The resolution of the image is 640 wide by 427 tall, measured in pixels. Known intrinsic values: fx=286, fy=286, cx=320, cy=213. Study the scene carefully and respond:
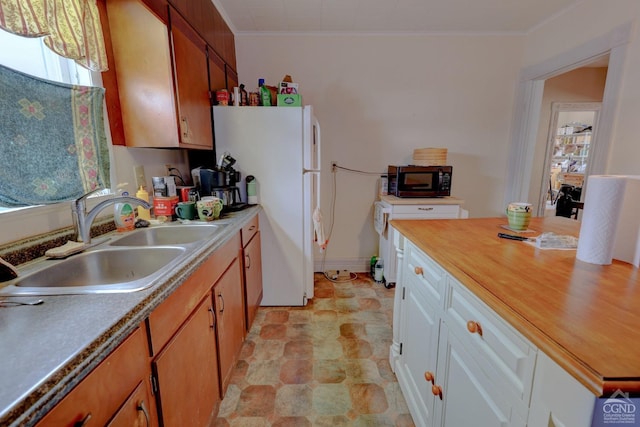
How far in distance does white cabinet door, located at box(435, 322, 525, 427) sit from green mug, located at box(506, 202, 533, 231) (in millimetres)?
662

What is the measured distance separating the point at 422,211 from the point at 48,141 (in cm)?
250

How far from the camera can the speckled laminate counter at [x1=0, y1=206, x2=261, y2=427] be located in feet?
1.50

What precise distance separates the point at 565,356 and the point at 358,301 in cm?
209

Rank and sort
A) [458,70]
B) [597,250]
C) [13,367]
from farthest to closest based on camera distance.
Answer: [458,70] → [597,250] → [13,367]

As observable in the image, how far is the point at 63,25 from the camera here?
1.05 metres

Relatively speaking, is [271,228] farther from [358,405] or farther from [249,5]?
[249,5]

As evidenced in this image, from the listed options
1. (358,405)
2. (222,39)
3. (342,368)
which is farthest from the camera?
(222,39)

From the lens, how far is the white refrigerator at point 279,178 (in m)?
2.11

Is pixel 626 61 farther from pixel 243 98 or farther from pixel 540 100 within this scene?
pixel 243 98

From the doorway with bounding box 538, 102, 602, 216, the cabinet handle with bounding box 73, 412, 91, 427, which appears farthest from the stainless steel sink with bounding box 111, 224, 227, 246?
the doorway with bounding box 538, 102, 602, 216

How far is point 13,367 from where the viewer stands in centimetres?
51

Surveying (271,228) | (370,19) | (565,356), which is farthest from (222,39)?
(565,356)

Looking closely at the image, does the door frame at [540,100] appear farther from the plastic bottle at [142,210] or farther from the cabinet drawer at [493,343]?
the plastic bottle at [142,210]

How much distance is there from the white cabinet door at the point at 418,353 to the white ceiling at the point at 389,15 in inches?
89.5
